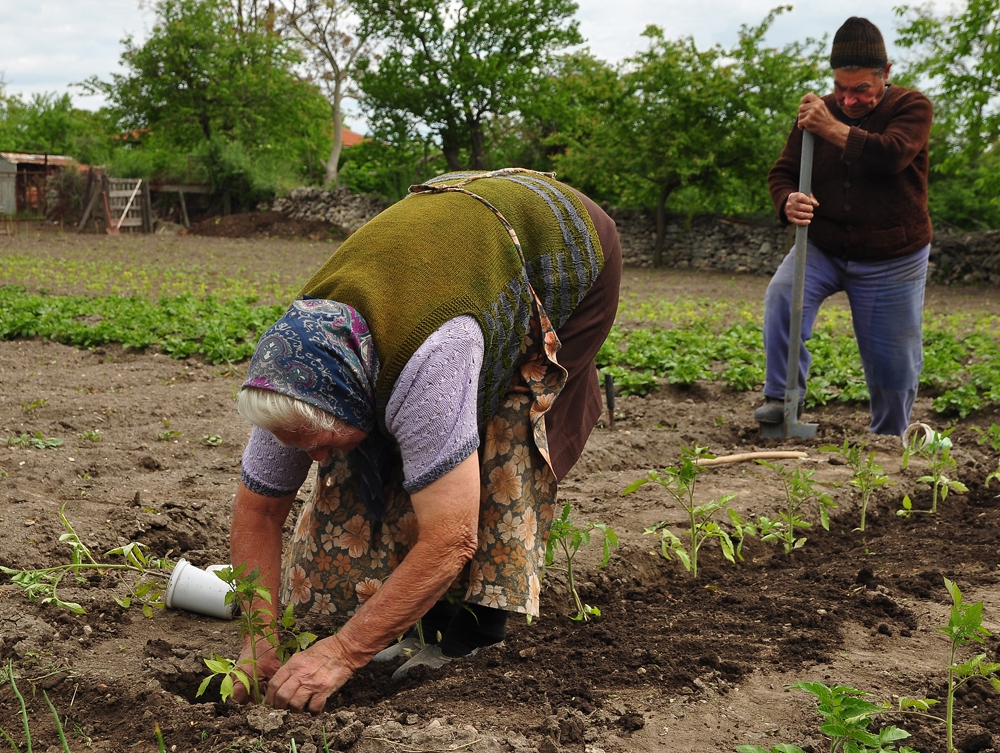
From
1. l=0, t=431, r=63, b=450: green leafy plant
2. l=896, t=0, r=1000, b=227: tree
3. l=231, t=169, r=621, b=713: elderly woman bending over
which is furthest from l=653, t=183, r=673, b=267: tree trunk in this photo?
l=231, t=169, r=621, b=713: elderly woman bending over

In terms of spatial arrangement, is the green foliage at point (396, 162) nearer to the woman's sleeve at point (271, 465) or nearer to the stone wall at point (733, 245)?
the stone wall at point (733, 245)

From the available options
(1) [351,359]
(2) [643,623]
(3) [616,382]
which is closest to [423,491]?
(1) [351,359]

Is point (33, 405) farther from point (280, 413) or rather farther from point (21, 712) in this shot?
point (280, 413)

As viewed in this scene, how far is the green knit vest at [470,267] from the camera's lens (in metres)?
2.03

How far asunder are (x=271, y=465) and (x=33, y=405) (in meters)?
3.55

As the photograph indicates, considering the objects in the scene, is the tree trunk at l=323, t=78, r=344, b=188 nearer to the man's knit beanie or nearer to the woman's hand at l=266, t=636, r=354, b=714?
the man's knit beanie

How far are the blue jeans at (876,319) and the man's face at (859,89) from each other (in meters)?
0.69

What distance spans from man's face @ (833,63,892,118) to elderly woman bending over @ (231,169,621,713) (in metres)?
2.49

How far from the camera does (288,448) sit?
224 cm

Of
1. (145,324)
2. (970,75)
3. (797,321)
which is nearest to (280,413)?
(797,321)

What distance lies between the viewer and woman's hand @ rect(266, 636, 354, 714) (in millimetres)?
2111

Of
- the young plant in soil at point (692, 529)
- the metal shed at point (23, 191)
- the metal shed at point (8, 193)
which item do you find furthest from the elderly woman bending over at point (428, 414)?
the metal shed at point (8, 193)

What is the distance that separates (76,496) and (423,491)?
7.27ft

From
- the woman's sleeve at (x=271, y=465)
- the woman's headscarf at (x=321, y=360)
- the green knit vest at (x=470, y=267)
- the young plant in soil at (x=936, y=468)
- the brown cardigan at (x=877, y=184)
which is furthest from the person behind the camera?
the brown cardigan at (x=877, y=184)
